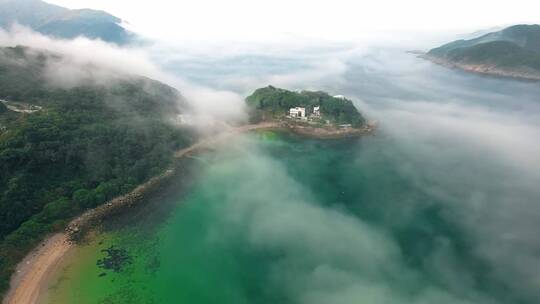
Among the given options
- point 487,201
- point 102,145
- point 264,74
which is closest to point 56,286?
point 102,145

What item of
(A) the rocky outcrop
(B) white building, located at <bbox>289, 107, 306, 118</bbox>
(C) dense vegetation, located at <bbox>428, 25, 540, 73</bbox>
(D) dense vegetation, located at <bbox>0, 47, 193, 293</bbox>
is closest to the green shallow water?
(A) the rocky outcrop

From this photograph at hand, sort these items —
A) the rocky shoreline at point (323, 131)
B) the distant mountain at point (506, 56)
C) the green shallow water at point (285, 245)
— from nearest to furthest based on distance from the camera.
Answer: the green shallow water at point (285, 245) < the rocky shoreline at point (323, 131) < the distant mountain at point (506, 56)

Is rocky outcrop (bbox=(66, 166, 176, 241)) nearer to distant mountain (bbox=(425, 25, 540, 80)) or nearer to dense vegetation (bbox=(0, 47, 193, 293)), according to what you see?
dense vegetation (bbox=(0, 47, 193, 293))

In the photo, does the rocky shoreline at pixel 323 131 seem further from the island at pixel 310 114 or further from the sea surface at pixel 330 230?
the sea surface at pixel 330 230

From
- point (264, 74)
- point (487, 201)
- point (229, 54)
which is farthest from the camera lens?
point (229, 54)

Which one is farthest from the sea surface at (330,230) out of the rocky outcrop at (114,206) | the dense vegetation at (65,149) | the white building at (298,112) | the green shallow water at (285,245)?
the white building at (298,112)

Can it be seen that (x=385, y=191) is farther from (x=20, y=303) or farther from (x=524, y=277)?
(x=20, y=303)
